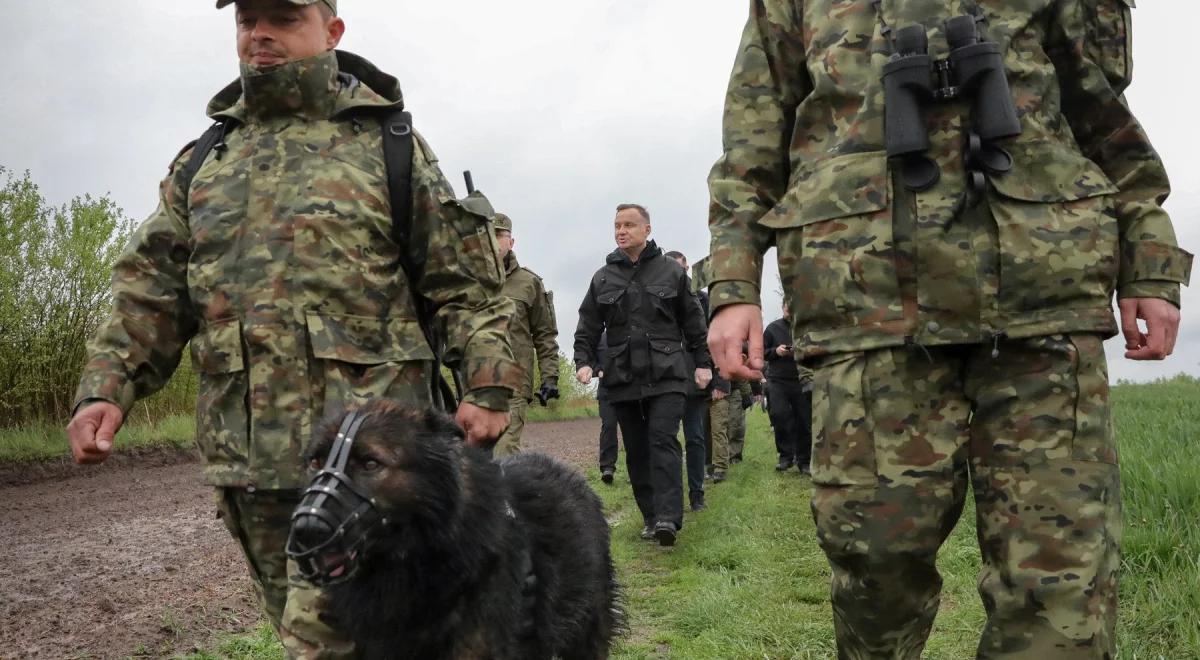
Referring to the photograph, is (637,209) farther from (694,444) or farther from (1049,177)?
(1049,177)

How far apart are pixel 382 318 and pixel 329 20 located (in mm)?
1107

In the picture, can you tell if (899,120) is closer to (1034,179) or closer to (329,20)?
(1034,179)

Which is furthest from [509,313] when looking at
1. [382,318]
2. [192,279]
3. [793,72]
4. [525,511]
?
[793,72]

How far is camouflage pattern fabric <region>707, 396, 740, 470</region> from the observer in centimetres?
1165

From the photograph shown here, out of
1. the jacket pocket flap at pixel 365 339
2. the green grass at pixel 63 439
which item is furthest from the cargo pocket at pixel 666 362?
the green grass at pixel 63 439

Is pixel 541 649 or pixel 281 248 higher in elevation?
pixel 281 248

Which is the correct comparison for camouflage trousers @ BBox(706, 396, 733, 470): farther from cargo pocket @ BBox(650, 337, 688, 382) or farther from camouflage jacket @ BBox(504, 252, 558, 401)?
cargo pocket @ BBox(650, 337, 688, 382)

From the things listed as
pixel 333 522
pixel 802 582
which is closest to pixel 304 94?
pixel 333 522

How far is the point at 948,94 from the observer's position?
240 cm

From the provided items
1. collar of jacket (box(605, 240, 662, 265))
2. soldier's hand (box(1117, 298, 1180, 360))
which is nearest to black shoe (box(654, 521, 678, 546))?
collar of jacket (box(605, 240, 662, 265))

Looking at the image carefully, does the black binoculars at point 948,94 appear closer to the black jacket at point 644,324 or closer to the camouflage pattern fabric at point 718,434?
the black jacket at point 644,324

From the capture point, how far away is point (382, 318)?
3.24m

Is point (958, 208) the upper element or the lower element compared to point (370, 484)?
upper

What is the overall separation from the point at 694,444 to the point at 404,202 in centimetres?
653
